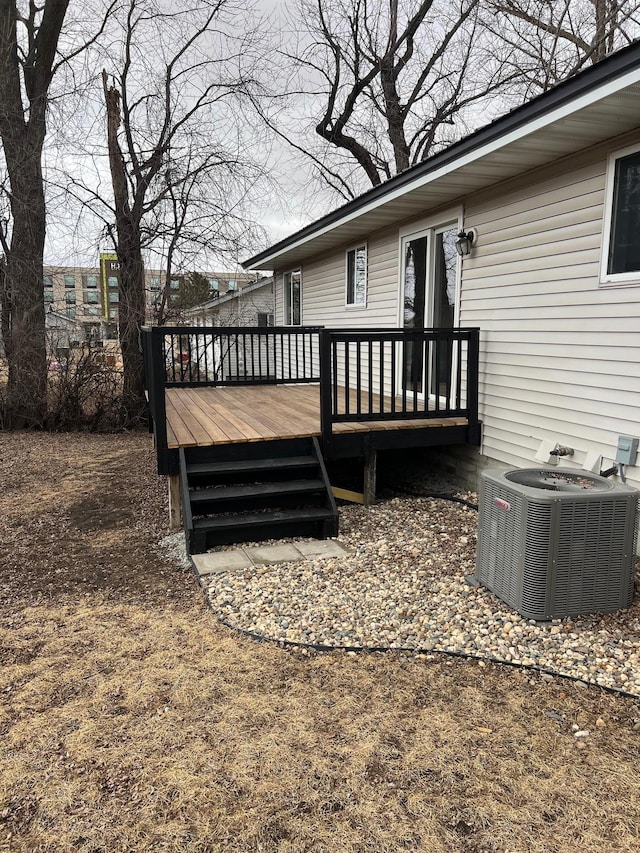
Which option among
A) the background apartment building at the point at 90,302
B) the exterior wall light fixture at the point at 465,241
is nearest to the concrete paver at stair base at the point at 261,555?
the exterior wall light fixture at the point at 465,241

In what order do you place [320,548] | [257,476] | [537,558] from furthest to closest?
[257,476] < [320,548] < [537,558]

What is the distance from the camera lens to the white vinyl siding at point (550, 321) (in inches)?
156

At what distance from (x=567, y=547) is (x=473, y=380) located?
2629 millimetres

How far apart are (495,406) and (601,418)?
1297 mm

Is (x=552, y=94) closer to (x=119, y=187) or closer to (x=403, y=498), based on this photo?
(x=403, y=498)

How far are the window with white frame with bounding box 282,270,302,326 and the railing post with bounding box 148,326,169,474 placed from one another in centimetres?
691

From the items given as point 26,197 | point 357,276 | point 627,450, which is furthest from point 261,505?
point 26,197

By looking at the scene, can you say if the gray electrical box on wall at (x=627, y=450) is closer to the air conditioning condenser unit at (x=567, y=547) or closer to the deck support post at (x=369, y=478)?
the air conditioning condenser unit at (x=567, y=547)

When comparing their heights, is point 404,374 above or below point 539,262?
below

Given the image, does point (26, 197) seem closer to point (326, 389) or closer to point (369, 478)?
point (326, 389)

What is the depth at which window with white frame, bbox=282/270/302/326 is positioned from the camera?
1144 centimetres

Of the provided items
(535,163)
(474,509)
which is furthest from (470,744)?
(535,163)

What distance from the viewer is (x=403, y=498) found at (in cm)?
549

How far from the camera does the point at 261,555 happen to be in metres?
4.00
